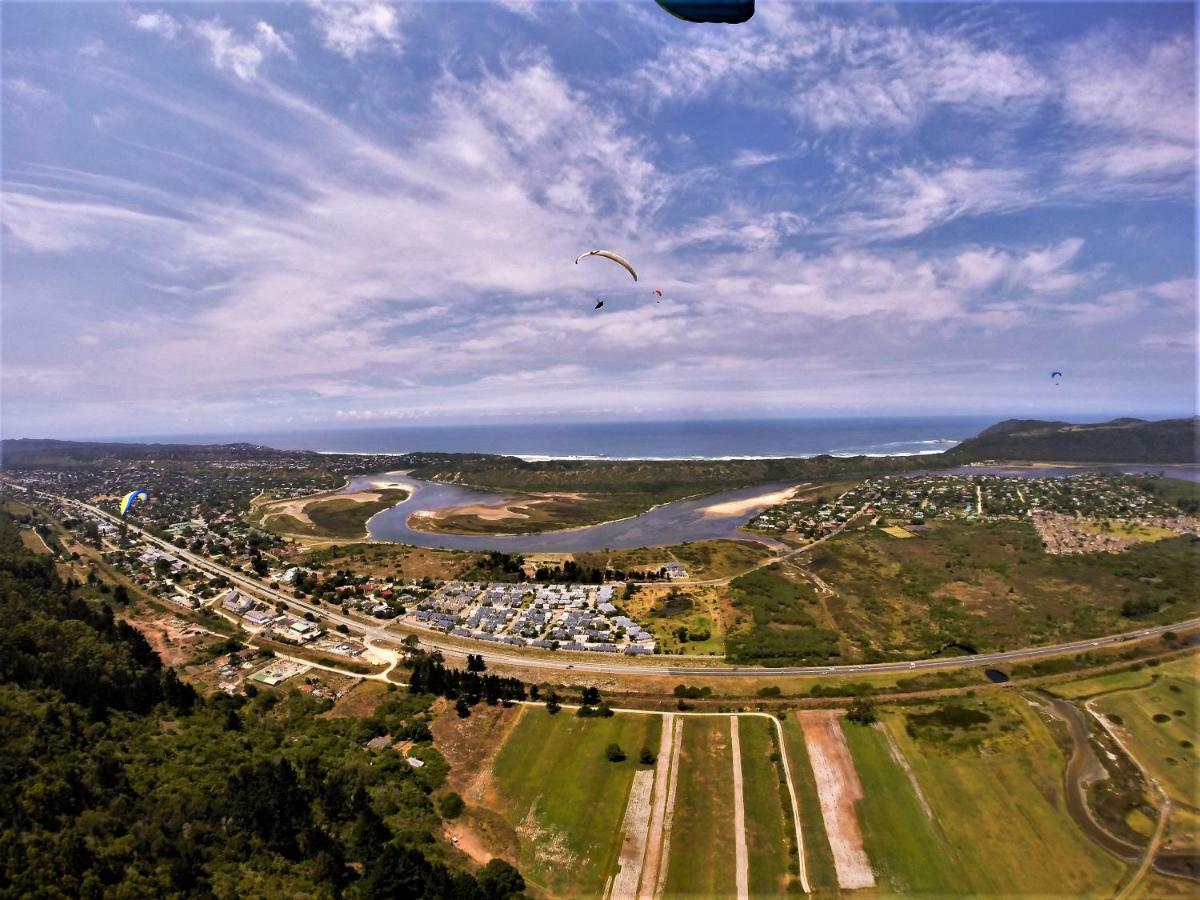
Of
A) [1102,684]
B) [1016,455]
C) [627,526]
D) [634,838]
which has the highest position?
[1016,455]

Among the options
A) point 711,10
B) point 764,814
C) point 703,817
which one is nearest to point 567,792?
point 703,817

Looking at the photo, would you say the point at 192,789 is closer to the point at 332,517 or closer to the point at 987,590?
the point at 987,590

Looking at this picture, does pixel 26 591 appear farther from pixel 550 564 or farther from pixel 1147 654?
pixel 1147 654

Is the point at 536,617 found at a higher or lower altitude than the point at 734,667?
higher

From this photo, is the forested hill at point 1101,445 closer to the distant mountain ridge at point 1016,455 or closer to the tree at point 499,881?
the distant mountain ridge at point 1016,455

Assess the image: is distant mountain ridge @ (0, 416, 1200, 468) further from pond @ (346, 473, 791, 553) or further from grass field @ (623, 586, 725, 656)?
grass field @ (623, 586, 725, 656)

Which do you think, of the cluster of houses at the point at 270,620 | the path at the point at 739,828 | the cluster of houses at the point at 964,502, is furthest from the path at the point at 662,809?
the cluster of houses at the point at 964,502
